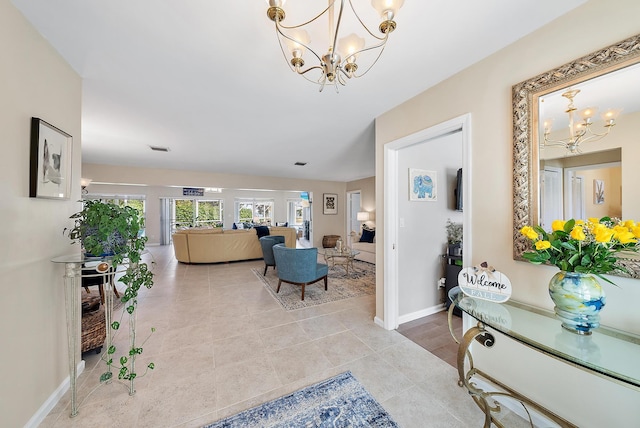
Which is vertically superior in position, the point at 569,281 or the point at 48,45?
the point at 48,45

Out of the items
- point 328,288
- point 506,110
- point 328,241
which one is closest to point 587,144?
point 506,110

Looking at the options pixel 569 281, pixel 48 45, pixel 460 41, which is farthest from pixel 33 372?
pixel 460 41

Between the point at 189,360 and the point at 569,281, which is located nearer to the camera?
the point at 569,281

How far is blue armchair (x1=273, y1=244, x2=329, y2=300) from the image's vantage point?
3270 mm

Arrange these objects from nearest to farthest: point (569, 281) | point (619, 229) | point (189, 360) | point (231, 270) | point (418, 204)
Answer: point (619, 229) < point (569, 281) < point (189, 360) < point (418, 204) < point (231, 270)

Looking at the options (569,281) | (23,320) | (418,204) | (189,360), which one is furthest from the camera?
(418,204)

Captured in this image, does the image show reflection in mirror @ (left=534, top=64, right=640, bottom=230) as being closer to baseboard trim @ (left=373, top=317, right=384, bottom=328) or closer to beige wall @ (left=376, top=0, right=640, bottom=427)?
beige wall @ (left=376, top=0, right=640, bottom=427)

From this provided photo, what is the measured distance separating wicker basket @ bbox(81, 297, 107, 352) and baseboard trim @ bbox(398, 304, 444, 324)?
2.97 metres

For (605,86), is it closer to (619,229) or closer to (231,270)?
(619,229)

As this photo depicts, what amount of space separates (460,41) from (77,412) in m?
3.46

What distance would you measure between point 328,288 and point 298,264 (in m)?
0.89

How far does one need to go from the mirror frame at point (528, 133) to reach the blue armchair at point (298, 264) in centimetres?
237

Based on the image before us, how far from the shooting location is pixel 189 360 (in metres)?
1.99

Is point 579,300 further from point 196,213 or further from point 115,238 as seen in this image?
point 196,213
